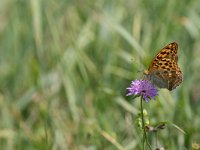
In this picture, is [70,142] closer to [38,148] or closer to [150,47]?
[38,148]

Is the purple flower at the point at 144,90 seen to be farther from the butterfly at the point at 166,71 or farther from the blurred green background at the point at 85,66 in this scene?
the blurred green background at the point at 85,66

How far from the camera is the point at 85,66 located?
313 centimetres

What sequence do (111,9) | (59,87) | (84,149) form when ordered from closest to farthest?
(84,149)
(59,87)
(111,9)

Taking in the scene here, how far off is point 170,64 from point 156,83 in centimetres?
8

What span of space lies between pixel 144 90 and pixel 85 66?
144 centimetres

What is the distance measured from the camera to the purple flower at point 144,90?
1.71 m

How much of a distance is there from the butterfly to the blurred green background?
648 millimetres

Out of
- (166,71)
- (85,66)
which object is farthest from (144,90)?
(85,66)

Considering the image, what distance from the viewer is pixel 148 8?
3.49 m

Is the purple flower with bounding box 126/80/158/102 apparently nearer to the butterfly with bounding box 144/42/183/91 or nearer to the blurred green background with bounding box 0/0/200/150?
the butterfly with bounding box 144/42/183/91

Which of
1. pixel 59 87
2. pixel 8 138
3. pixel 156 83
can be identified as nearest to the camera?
pixel 156 83

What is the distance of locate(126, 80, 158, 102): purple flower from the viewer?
1.71 m

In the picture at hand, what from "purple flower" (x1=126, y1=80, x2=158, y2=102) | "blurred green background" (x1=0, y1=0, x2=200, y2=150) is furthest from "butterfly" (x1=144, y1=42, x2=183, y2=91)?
"blurred green background" (x1=0, y1=0, x2=200, y2=150)

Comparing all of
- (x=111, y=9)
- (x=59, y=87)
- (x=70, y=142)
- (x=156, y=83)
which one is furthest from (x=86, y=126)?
(x=111, y=9)
